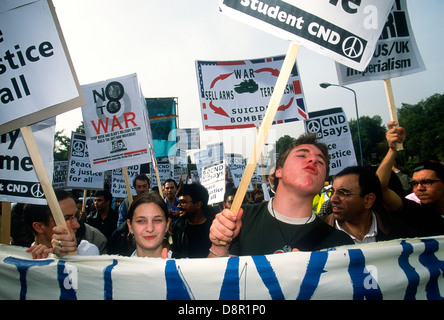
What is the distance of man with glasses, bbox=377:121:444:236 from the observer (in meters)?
2.93

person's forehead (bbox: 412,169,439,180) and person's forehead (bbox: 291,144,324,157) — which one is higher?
person's forehead (bbox: 291,144,324,157)

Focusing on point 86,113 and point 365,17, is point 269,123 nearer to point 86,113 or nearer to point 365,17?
point 365,17

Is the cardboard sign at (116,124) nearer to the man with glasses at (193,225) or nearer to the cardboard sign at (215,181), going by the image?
the man with glasses at (193,225)

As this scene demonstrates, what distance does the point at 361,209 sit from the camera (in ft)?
9.02

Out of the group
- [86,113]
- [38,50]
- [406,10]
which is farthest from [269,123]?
[86,113]

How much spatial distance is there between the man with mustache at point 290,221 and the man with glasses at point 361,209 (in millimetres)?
721

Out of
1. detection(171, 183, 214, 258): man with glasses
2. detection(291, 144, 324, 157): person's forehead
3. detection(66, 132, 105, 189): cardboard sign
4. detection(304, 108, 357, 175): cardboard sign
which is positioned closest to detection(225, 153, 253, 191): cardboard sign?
detection(304, 108, 357, 175): cardboard sign

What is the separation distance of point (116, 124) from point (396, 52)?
377cm

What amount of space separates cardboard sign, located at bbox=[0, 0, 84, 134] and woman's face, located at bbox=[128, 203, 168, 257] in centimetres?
91

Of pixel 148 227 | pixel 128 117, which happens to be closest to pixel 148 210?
pixel 148 227

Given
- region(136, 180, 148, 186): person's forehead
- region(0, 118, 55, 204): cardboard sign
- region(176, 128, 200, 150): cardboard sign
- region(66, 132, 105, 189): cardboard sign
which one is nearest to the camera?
region(0, 118, 55, 204): cardboard sign

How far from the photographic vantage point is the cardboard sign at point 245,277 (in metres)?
1.75

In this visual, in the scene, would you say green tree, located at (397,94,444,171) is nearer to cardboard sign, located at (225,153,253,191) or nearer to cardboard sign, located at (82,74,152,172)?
cardboard sign, located at (225,153,253,191)
